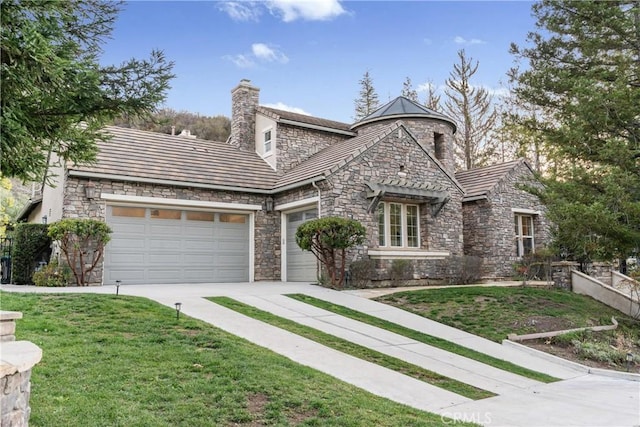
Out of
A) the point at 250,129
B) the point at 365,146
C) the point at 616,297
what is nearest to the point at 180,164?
the point at 250,129

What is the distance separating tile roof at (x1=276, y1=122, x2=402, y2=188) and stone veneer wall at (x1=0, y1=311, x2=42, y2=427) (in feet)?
35.5

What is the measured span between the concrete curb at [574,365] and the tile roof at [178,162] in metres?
9.82

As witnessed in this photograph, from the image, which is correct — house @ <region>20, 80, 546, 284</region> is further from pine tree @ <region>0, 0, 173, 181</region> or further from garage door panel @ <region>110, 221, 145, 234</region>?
pine tree @ <region>0, 0, 173, 181</region>

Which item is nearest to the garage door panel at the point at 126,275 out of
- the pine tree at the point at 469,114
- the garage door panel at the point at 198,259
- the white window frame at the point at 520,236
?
the garage door panel at the point at 198,259

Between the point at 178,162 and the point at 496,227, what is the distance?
483 inches

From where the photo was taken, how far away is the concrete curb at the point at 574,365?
7.50 metres

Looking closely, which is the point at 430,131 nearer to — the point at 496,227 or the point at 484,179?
the point at 484,179

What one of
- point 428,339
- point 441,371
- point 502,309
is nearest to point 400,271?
point 502,309

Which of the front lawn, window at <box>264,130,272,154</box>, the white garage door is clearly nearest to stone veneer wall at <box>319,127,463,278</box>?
the white garage door

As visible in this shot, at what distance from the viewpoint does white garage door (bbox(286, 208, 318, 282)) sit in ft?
48.7

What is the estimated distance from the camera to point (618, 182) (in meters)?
10.4

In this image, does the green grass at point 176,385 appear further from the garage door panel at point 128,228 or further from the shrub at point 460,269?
the shrub at point 460,269

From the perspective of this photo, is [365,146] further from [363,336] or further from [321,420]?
[321,420]

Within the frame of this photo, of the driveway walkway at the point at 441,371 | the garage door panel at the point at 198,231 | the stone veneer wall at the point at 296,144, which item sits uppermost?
the stone veneer wall at the point at 296,144
